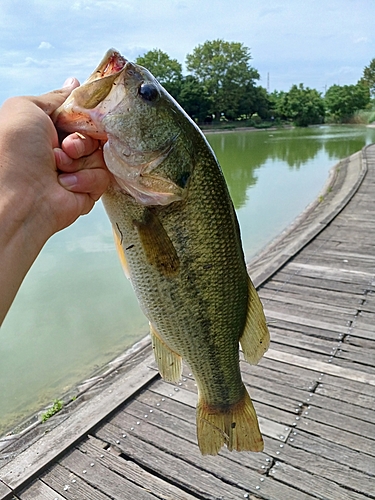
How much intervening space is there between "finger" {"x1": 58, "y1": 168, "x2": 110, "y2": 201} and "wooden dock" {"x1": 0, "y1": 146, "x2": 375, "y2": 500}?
1.73m

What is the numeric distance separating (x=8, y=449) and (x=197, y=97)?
49251mm

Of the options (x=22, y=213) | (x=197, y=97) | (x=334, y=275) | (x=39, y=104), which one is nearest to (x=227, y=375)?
(x=22, y=213)

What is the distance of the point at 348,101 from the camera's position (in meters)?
59.8

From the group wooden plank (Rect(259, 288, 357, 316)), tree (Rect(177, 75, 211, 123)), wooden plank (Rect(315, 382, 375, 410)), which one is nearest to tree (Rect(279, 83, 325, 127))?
tree (Rect(177, 75, 211, 123))

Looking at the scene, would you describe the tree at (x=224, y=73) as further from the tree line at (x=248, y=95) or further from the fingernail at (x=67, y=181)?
the fingernail at (x=67, y=181)

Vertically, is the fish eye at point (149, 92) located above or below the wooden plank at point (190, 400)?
above

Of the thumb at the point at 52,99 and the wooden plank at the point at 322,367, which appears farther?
the wooden plank at the point at 322,367

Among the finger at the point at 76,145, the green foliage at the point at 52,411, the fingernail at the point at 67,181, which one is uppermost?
the finger at the point at 76,145

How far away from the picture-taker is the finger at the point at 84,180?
4.34 feet

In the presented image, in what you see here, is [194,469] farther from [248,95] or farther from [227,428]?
[248,95]

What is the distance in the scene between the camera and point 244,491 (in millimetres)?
2250

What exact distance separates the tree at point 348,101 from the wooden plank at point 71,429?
63.3 metres

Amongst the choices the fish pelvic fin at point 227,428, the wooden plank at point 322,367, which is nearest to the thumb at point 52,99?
the fish pelvic fin at point 227,428

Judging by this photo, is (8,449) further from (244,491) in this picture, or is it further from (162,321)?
(162,321)
